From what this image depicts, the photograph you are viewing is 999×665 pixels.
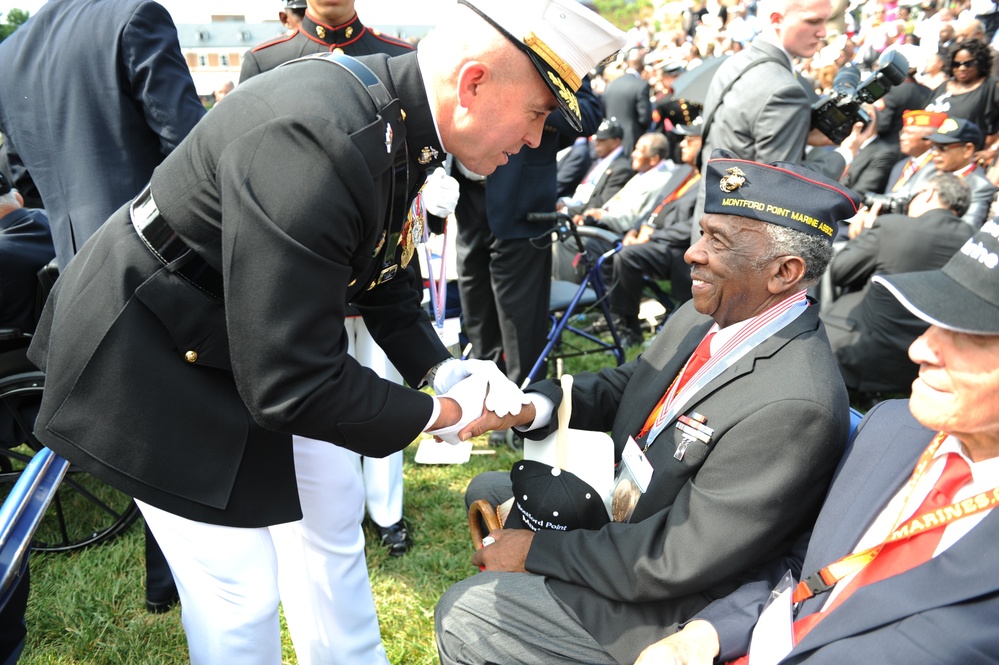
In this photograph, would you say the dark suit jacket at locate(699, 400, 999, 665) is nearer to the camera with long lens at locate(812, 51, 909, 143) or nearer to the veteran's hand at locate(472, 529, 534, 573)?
the veteran's hand at locate(472, 529, 534, 573)

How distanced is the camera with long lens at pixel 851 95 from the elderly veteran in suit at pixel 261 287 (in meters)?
3.15

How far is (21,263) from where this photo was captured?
371 cm

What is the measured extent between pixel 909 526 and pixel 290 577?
174 centimetres

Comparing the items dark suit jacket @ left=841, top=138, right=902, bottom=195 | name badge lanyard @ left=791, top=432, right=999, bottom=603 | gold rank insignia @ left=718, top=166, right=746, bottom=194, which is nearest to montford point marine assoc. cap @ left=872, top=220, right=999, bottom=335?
name badge lanyard @ left=791, top=432, right=999, bottom=603

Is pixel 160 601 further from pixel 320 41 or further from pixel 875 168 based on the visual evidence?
pixel 875 168

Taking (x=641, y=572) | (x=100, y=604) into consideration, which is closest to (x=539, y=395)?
(x=641, y=572)

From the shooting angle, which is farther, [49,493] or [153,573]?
[153,573]

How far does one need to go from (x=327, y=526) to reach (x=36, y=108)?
2.08 metres

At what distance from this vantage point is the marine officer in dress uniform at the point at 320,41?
3.69m

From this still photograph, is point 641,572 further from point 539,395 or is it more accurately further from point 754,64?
point 754,64

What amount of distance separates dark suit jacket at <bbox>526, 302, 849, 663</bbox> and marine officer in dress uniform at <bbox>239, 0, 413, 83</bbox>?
2409 mm

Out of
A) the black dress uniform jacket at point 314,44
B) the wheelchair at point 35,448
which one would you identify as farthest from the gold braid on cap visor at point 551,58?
the wheelchair at point 35,448

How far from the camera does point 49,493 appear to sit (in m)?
2.16

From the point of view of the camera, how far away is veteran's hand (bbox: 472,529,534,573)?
234cm
